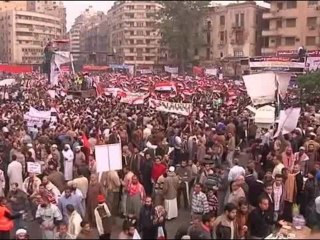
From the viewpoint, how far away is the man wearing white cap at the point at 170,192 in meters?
10.4

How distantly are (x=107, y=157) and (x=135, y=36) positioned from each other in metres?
36.2

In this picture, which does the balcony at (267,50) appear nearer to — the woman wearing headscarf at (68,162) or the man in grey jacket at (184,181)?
the man in grey jacket at (184,181)

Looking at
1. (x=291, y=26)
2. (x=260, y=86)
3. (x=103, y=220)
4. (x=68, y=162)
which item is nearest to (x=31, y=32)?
(x=291, y=26)

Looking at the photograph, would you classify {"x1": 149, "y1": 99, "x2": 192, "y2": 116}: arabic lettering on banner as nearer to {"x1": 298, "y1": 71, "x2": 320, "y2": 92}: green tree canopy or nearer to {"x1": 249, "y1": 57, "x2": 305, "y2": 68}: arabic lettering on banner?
{"x1": 298, "y1": 71, "x2": 320, "y2": 92}: green tree canopy

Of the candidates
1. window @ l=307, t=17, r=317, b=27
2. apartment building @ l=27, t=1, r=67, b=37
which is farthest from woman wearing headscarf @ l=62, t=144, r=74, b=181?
apartment building @ l=27, t=1, r=67, b=37

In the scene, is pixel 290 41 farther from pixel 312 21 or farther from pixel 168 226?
pixel 168 226

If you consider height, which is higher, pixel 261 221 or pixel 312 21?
pixel 312 21

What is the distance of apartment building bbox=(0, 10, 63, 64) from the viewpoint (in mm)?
69125

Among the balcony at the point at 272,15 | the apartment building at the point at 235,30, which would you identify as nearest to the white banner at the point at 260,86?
the balcony at the point at 272,15

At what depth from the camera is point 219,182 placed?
10234mm

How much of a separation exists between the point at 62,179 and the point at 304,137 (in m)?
6.55

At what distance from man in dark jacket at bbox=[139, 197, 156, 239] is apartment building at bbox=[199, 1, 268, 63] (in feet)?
162

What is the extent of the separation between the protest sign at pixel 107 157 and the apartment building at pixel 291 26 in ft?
132

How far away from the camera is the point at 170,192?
410 inches
